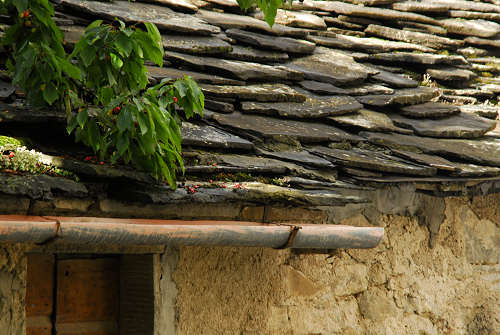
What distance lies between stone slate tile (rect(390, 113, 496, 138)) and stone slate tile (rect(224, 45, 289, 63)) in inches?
33.6

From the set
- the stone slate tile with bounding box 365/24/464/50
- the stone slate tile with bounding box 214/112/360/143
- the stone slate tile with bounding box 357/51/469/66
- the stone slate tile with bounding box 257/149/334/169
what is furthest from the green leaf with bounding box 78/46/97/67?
the stone slate tile with bounding box 365/24/464/50

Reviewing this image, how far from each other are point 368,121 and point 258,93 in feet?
2.41

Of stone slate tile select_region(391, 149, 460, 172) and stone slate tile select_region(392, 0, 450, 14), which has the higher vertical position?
stone slate tile select_region(392, 0, 450, 14)

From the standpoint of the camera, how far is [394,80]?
18.0ft

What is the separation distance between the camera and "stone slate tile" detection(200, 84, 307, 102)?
446cm

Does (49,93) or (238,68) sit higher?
(49,93)

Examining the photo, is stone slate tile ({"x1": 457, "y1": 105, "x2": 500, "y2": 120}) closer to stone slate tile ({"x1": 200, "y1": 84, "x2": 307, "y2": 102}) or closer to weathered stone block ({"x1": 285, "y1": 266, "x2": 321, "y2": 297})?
stone slate tile ({"x1": 200, "y1": 84, "x2": 307, "y2": 102})

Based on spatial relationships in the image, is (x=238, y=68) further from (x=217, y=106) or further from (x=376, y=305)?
(x=376, y=305)

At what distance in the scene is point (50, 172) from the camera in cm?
323

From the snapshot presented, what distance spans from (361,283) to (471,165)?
0.94 m

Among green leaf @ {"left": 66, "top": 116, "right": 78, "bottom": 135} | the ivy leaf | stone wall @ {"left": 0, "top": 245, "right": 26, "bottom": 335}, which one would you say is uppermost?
the ivy leaf

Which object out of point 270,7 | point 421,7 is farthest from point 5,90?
point 421,7

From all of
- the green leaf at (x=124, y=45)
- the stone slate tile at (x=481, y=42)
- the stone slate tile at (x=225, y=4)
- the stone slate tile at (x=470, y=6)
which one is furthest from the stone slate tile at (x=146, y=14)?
the stone slate tile at (x=470, y=6)

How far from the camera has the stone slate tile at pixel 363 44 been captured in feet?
19.3
